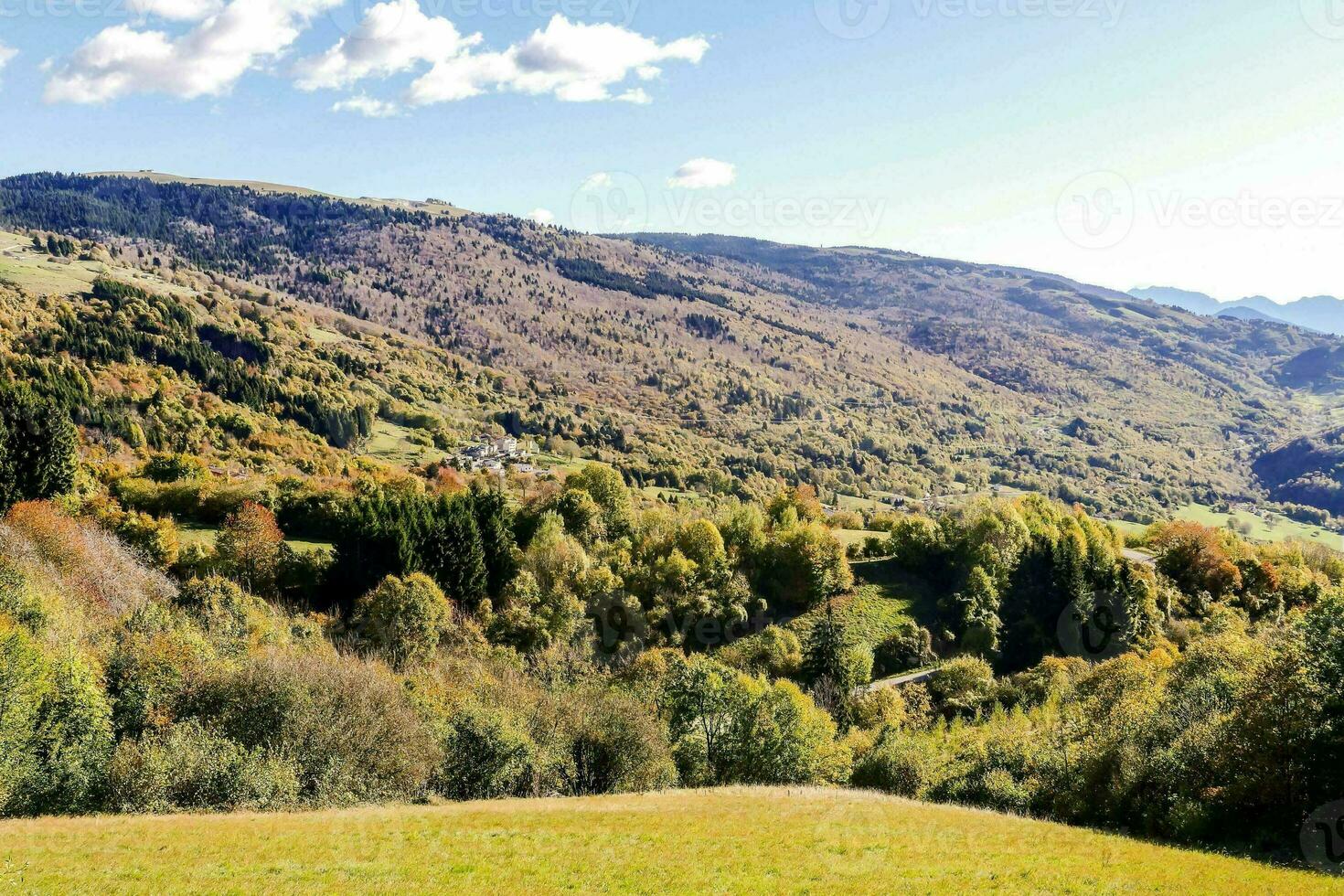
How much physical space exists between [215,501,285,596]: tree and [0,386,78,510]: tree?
1815 centimetres

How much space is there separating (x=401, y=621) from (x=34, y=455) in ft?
143

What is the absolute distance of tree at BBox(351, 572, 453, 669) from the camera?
73625mm

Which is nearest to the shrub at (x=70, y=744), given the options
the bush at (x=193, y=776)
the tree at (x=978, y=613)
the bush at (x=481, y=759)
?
the bush at (x=193, y=776)

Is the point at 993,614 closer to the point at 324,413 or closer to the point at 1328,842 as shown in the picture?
the point at 1328,842

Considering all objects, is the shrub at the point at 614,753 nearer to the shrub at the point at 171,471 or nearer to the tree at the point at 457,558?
the tree at the point at 457,558

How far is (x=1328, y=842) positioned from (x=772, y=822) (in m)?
26.4

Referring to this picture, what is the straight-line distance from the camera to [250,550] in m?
78.8

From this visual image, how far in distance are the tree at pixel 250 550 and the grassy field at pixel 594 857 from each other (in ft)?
142

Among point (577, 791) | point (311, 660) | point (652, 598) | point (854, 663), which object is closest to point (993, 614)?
point (854, 663)

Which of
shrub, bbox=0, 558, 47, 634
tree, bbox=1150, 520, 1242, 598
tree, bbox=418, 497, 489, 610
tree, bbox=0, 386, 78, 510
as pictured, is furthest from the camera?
tree, bbox=1150, 520, 1242, 598

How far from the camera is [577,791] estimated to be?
58375 mm

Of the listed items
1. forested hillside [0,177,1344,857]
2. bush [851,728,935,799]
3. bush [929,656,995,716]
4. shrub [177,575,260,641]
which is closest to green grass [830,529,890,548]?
forested hillside [0,177,1344,857]

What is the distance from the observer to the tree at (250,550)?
257ft

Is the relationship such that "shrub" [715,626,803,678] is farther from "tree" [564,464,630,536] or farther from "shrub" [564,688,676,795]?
"shrub" [564,688,676,795]
